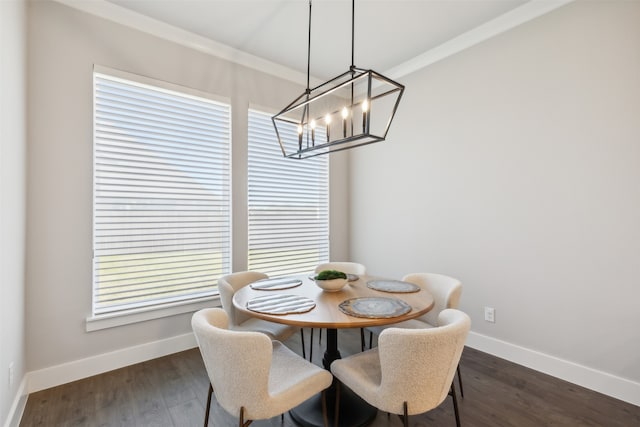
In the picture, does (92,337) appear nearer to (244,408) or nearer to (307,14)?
(244,408)

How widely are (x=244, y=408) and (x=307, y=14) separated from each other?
296 cm

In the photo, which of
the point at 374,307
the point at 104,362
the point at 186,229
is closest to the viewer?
the point at 374,307

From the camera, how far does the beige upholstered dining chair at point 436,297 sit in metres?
2.17

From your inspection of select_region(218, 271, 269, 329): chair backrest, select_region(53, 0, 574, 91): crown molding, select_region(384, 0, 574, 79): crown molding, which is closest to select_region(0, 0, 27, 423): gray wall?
select_region(53, 0, 574, 91): crown molding

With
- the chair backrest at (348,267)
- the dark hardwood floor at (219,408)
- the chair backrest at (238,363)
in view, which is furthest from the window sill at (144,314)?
the chair backrest at (238,363)

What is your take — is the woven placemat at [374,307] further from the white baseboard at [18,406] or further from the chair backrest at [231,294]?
the white baseboard at [18,406]

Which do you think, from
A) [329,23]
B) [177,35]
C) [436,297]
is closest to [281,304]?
[436,297]

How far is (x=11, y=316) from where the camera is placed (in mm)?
1829

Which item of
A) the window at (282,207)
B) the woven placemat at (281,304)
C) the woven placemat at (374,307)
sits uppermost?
the window at (282,207)

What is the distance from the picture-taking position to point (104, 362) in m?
2.51

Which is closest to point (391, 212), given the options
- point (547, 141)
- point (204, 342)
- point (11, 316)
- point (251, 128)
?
point (547, 141)

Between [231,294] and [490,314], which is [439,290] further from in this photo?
[231,294]

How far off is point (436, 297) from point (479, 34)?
8.18 ft

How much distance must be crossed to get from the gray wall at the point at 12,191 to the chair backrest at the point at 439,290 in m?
2.66
